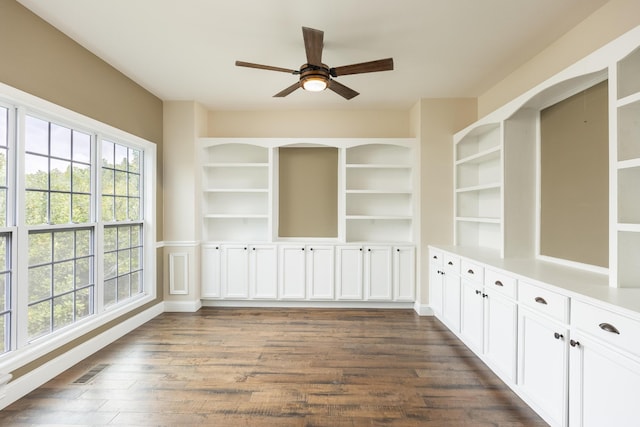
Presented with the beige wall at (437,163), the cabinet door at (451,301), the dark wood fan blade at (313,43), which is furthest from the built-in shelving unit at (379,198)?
the dark wood fan blade at (313,43)

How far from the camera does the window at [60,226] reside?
224cm

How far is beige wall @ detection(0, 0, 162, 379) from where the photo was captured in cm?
218

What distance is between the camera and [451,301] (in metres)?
3.34

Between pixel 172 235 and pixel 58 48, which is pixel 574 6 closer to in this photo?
pixel 58 48

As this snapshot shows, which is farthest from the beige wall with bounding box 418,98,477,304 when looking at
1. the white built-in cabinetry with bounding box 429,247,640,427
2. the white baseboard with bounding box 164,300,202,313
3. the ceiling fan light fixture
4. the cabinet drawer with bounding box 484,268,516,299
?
the white baseboard with bounding box 164,300,202,313

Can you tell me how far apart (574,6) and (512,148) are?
3.67 ft

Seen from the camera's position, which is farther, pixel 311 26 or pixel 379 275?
pixel 379 275

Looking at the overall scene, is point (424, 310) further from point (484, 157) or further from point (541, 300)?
point (541, 300)

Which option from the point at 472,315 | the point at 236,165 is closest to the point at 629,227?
the point at 472,315

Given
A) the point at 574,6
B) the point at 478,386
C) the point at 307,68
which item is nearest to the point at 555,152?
the point at 574,6

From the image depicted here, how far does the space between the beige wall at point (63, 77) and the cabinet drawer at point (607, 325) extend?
3601 millimetres

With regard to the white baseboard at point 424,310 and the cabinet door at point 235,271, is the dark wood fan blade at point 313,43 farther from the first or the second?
the white baseboard at point 424,310

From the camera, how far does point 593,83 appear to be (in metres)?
2.29

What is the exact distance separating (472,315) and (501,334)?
0.48 metres
